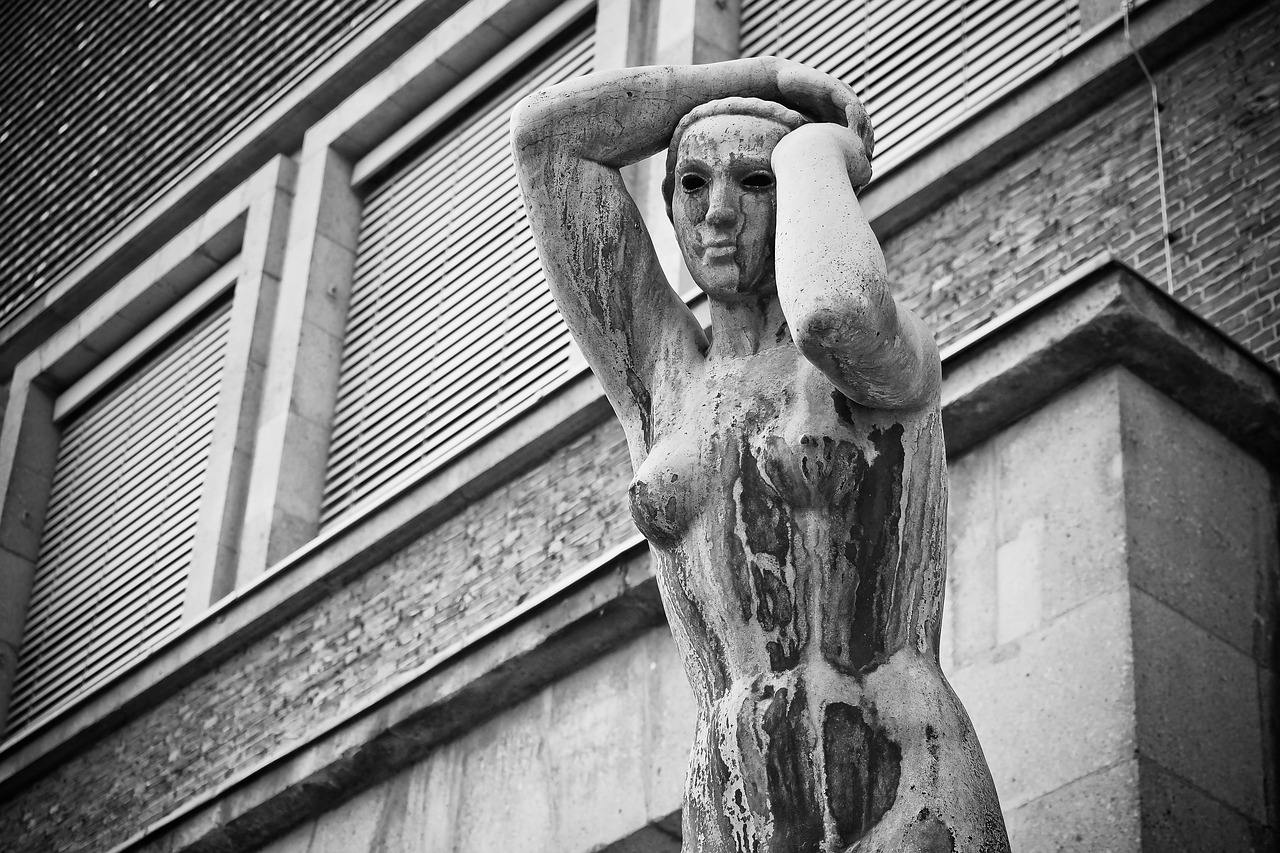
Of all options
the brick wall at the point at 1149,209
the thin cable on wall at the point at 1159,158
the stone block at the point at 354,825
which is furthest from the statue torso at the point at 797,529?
the stone block at the point at 354,825

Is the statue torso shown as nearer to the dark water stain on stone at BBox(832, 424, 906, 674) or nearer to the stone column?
the dark water stain on stone at BBox(832, 424, 906, 674)

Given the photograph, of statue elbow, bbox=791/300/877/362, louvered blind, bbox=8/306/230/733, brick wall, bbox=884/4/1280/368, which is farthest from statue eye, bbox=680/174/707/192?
louvered blind, bbox=8/306/230/733

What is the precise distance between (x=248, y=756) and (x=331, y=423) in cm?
268

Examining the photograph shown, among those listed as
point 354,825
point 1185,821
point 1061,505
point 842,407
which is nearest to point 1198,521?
point 1061,505

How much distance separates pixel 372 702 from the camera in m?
10.4

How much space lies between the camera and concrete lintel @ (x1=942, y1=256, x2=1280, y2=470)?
27.2 feet

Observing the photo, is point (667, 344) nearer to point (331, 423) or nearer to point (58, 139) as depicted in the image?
point (331, 423)

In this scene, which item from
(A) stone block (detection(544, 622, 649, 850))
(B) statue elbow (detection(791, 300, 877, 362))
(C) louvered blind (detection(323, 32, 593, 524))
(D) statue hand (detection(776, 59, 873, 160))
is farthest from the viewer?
(C) louvered blind (detection(323, 32, 593, 524))

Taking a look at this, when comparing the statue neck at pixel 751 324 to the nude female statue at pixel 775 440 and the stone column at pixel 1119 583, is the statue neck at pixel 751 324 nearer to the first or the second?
the nude female statue at pixel 775 440

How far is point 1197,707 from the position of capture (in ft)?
25.4

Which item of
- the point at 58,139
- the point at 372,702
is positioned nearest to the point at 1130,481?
the point at 372,702

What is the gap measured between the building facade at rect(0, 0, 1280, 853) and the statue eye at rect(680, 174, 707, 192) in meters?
2.47

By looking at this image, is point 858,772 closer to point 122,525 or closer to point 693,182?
point 693,182

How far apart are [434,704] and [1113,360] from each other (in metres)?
3.24
